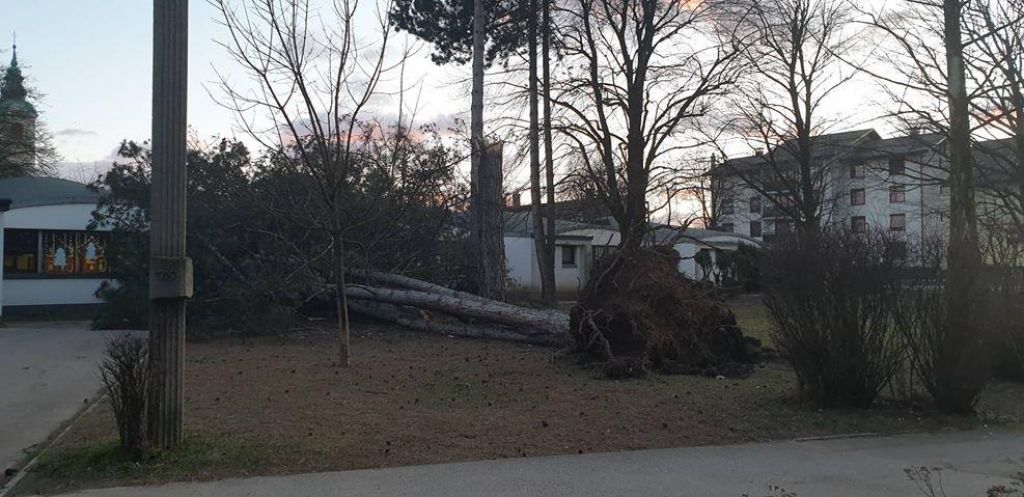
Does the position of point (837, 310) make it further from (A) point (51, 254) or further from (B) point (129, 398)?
(A) point (51, 254)

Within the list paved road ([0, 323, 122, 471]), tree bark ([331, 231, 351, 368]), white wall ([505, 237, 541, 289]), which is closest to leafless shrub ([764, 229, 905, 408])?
tree bark ([331, 231, 351, 368])

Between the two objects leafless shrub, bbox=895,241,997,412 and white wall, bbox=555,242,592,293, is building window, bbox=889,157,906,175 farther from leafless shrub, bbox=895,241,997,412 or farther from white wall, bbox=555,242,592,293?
white wall, bbox=555,242,592,293

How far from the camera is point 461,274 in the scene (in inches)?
813

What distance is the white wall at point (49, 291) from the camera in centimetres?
2308

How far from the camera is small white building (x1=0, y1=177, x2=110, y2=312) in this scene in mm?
23266

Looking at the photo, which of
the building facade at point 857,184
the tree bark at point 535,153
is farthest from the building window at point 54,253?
the building facade at point 857,184

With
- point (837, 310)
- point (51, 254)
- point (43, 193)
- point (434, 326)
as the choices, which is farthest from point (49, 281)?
point (837, 310)

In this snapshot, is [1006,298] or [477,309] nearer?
[1006,298]

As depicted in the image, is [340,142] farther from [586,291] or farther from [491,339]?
[491,339]

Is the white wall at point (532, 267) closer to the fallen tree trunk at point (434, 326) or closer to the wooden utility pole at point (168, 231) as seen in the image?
the fallen tree trunk at point (434, 326)

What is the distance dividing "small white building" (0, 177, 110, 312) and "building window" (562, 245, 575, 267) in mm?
21920

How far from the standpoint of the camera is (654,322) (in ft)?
38.8

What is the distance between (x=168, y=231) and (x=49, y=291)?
20.1 meters

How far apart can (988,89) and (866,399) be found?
24.4ft
